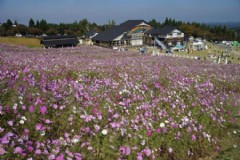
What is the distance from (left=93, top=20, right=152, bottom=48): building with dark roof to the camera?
75.2m

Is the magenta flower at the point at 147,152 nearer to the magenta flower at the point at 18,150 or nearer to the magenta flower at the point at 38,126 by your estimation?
the magenta flower at the point at 38,126

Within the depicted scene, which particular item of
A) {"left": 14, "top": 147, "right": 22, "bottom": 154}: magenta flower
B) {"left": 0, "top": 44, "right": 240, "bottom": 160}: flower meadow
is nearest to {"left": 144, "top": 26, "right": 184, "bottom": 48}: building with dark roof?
{"left": 0, "top": 44, "right": 240, "bottom": 160}: flower meadow

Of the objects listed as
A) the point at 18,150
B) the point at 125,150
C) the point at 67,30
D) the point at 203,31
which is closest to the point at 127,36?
the point at 67,30

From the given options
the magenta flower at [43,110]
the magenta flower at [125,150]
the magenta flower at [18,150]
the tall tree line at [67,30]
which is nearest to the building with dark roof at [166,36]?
the tall tree line at [67,30]

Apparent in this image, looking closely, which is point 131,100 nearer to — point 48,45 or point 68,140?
point 68,140

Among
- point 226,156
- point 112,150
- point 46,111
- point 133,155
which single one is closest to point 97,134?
point 112,150

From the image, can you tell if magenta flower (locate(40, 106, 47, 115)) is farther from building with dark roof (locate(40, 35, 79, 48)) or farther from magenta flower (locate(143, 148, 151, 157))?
building with dark roof (locate(40, 35, 79, 48))

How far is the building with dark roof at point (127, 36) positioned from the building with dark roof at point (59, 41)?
12.3 m

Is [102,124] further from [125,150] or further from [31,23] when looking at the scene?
[31,23]

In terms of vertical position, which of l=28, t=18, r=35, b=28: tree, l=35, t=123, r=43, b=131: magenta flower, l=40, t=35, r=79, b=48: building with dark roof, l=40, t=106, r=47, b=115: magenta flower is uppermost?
l=28, t=18, r=35, b=28: tree

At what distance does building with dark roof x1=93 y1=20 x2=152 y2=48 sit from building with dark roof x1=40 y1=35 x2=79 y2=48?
485 inches

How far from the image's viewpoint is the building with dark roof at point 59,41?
6419 centimetres

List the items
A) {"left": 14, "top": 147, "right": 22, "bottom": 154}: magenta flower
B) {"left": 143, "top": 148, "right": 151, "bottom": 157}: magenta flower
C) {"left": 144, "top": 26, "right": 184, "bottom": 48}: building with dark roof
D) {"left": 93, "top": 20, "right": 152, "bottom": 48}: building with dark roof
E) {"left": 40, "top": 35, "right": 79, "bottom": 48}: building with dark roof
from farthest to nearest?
{"left": 144, "top": 26, "right": 184, "bottom": 48}: building with dark roof, {"left": 93, "top": 20, "right": 152, "bottom": 48}: building with dark roof, {"left": 40, "top": 35, "right": 79, "bottom": 48}: building with dark roof, {"left": 143, "top": 148, "right": 151, "bottom": 157}: magenta flower, {"left": 14, "top": 147, "right": 22, "bottom": 154}: magenta flower

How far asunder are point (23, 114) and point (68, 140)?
108 cm
